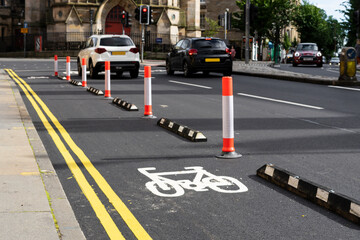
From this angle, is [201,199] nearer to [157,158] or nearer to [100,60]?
[157,158]

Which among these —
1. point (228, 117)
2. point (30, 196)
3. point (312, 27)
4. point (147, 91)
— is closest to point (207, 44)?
point (147, 91)

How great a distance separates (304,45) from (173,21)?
21146mm

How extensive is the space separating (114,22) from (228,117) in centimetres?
5607

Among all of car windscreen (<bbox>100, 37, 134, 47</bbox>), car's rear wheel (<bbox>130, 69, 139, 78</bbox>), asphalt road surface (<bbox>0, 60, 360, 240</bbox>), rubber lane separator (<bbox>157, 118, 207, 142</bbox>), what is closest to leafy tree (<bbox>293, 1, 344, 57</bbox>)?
car's rear wheel (<bbox>130, 69, 139, 78</bbox>)

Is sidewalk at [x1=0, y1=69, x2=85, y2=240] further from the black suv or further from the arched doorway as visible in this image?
the arched doorway

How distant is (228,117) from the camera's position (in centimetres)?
760

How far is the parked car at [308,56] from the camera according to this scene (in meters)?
43.1

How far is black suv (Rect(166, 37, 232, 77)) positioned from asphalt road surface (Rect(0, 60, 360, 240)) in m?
11.5

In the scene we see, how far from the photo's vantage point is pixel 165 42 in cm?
6175

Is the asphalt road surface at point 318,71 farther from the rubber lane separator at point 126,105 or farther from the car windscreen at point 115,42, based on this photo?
the rubber lane separator at point 126,105

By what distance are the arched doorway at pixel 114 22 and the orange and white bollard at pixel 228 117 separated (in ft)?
Result: 180

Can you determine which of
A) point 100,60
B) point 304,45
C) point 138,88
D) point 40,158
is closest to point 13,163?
point 40,158

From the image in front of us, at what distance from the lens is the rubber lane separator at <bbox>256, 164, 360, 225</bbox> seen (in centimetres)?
495

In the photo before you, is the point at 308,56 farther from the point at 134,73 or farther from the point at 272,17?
the point at 272,17
